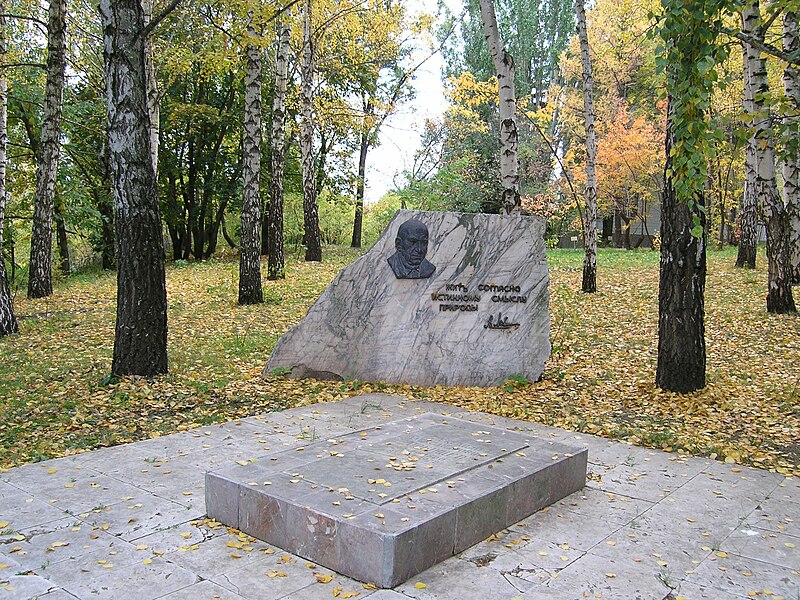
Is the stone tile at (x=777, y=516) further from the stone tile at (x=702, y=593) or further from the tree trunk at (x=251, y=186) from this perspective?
the tree trunk at (x=251, y=186)

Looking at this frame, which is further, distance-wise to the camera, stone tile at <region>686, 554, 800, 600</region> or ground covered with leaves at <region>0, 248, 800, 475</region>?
ground covered with leaves at <region>0, 248, 800, 475</region>

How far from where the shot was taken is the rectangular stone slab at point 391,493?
3.98m

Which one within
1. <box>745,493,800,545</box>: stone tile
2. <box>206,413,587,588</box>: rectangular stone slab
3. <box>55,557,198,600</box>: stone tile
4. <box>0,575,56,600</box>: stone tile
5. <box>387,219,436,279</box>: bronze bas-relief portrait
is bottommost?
<box>745,493,800,545</box>: stone tile

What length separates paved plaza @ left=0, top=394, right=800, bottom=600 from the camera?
380 centimetres

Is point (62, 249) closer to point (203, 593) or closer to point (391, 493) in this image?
point (391, 493)

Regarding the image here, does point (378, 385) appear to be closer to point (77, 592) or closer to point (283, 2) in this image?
point (77, 592)

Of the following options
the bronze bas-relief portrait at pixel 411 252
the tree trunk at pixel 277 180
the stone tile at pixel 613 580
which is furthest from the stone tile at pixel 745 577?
the tree trunk at pixel 277 180

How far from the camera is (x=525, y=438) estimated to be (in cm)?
584

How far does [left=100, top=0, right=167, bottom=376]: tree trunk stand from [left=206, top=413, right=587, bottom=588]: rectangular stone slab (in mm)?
3760

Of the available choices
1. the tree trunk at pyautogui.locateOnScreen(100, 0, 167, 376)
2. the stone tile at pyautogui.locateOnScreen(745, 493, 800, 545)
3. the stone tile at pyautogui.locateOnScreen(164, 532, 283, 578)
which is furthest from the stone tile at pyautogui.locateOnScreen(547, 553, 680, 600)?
the tree trunk at pyautogui.locateOnScreen(100, 0, 167, 376)

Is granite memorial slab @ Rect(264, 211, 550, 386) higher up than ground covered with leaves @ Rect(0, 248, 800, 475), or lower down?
higher up

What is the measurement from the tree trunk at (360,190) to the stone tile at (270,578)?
83.1 feet

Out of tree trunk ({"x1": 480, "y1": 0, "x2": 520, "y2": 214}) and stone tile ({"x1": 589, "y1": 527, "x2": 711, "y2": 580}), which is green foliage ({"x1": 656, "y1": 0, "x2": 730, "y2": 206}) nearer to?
stone tile ({"x1": 589, "y1": 527, "x2": 711, "y2": 580})

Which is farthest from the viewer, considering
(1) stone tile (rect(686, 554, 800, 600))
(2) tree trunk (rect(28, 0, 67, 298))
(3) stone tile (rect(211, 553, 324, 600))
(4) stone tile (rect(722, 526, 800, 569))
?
(2) tree trunk (rect(28, 0, 67, 298))
